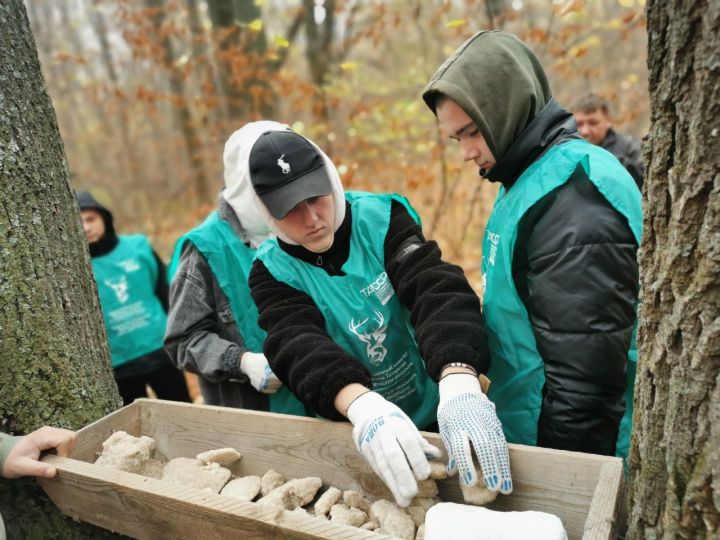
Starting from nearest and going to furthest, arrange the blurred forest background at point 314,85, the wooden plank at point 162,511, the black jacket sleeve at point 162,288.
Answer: the wooden plank at point 162,511
the black jacket sleeve at point 162,288
the blurred forest background at point 314,85

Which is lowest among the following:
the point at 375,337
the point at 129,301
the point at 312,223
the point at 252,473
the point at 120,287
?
the point at 252,473

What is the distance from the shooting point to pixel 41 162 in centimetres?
180

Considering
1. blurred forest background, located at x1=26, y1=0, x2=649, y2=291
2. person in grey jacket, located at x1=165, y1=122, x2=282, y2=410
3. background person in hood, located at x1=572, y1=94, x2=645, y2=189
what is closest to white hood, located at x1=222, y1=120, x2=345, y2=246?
person in grey jacket, located at x1=165, y1=122, x2=282, y2=410

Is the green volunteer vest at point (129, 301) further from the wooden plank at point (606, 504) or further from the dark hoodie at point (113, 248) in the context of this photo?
the wooden plank at point (606, 504)

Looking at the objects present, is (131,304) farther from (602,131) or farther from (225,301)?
(602,131)

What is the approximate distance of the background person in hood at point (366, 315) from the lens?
4.38 feet

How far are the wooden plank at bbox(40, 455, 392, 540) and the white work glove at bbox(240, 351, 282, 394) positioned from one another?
0.69 metres

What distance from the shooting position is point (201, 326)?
2.30 metres

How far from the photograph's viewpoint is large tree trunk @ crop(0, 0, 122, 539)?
172cm

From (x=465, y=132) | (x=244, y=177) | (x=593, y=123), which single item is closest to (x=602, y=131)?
(x=593, y=123)

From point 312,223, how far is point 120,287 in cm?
254

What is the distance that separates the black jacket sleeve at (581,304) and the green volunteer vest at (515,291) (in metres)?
0.03

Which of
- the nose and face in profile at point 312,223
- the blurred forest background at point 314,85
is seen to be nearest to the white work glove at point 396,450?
the nose and face in profile at point 312,223

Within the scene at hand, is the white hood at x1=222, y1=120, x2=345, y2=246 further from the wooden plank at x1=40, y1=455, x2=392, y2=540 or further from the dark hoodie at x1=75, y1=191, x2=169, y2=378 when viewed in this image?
the dark hoodie at x1=75, y1=191, x2=169, y2=378
